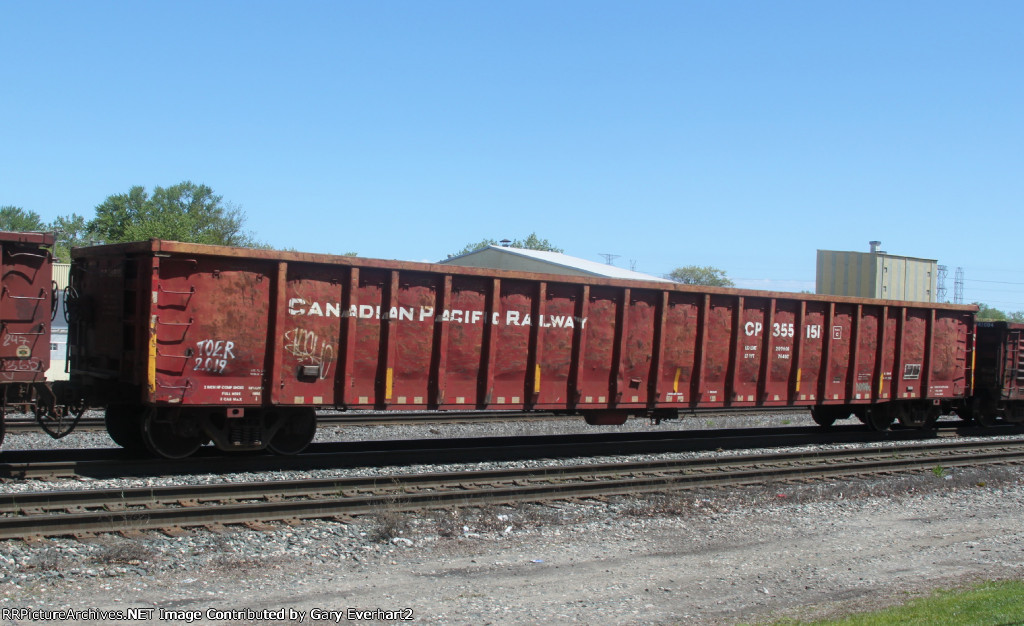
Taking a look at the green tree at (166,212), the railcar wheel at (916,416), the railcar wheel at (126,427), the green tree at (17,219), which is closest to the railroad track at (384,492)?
the railcar wheel at (126,427)

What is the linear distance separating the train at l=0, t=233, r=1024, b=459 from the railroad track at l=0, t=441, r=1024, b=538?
1900 millimetres

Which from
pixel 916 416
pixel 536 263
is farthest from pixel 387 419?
pixel 536 263

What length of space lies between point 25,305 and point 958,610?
1056cm

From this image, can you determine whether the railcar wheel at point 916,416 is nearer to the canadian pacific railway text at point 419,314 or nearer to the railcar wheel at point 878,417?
the railcar wheel at point 878,417

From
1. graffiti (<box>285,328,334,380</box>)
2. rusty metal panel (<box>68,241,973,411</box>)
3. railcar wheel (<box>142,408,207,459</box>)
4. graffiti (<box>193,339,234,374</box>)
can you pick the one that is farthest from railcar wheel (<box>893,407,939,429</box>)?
railcar wheel (<box>142,408,207,459</box>)

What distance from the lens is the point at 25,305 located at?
10289mm

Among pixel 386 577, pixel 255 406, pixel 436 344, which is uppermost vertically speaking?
pixel 436 344

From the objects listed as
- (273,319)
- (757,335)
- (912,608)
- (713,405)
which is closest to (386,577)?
(912,608)

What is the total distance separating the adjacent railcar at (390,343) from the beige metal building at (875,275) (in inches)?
1483

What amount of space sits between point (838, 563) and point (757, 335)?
8259 mm

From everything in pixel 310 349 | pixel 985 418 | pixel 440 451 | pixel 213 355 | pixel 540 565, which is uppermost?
pixel 310 349

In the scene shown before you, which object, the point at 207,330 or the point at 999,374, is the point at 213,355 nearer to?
the point at 207,330

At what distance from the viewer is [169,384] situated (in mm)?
10914

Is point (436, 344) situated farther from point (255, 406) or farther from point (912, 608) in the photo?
point (912, 608)
